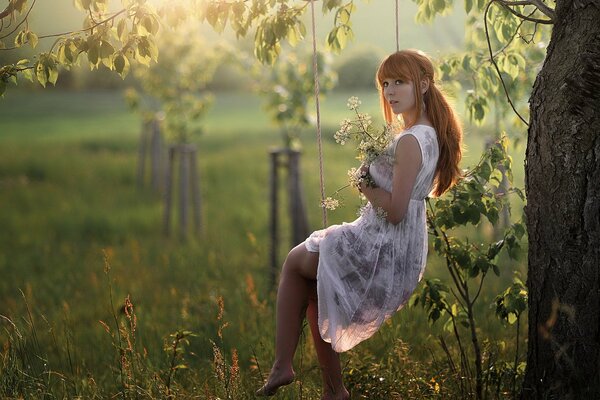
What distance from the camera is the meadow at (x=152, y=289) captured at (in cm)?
385

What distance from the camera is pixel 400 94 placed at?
3.60 metres

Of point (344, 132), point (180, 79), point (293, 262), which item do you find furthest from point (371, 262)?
point (180, 79)

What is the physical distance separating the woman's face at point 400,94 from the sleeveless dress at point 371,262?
115mm

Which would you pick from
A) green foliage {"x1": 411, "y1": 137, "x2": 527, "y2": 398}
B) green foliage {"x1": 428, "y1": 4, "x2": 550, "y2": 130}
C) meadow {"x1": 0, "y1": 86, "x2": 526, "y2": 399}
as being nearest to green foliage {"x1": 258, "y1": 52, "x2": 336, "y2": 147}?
meadow {"x1": 0, "y1": 86, "x2": 526, "y2": 399}

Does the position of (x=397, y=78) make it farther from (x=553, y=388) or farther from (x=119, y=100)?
(x=119, y=100)

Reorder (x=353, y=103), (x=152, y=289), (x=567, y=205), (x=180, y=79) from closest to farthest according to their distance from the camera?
(x=567, y=205) < (x=353, y=103) < (x=152, y=289) < (x=180, y=79)

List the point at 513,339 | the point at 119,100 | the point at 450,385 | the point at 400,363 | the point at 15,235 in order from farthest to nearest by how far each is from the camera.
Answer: the point at 119,100 → the point at 15,235 → the point at 513,339 → the point at 400,363 → the point at 450,385

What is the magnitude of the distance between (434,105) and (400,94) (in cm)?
17

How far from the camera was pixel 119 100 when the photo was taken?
38188 millimetres

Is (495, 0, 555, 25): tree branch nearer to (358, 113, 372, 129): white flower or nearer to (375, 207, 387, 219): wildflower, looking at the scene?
(358, 113, 372, 129): white flower

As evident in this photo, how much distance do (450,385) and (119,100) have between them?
35.9 m

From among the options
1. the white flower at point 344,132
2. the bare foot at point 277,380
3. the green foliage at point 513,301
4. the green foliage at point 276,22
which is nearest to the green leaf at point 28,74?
the green foliage at point 276,22

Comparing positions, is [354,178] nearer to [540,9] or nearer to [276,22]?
[276,22]

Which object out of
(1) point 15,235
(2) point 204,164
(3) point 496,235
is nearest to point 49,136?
(2) point 204,164
